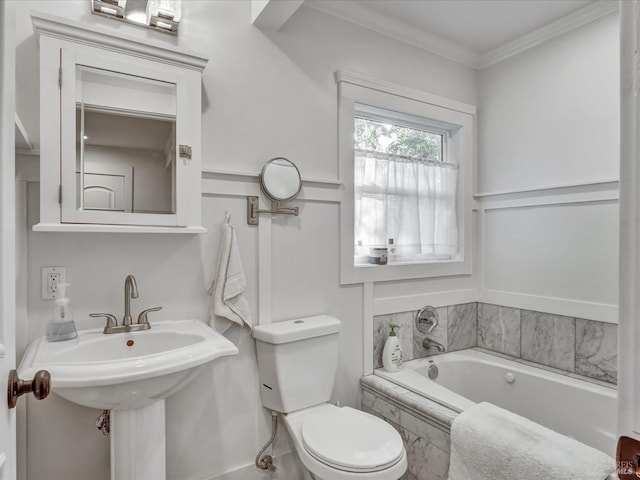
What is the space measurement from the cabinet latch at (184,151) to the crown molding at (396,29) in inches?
44.1

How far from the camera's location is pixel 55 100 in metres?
1.32

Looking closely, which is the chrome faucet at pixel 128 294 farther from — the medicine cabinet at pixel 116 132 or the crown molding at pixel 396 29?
the crown molding at pixel 396 29

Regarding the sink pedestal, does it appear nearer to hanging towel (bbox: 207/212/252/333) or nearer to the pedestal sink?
the pedestal sink

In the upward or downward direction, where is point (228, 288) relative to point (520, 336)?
upward

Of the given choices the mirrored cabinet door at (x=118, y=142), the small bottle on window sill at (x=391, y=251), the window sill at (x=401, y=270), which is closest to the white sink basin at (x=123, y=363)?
the mirrored cabinet door at (x=118, y=142)

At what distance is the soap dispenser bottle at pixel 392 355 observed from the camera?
220cm

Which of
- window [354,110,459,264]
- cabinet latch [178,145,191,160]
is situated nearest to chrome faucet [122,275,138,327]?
cabinet latch [178,145,191,160]

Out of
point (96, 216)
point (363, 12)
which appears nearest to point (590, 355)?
point (363, 12)

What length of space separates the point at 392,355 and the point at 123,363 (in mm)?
1517

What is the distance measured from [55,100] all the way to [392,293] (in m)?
1.93

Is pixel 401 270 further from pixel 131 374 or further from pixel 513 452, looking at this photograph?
pixel 131 374

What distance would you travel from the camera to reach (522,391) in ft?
7.43

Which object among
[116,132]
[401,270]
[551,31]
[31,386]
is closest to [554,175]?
[551,31]

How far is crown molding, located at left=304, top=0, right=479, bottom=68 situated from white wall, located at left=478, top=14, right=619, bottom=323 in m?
0.29
